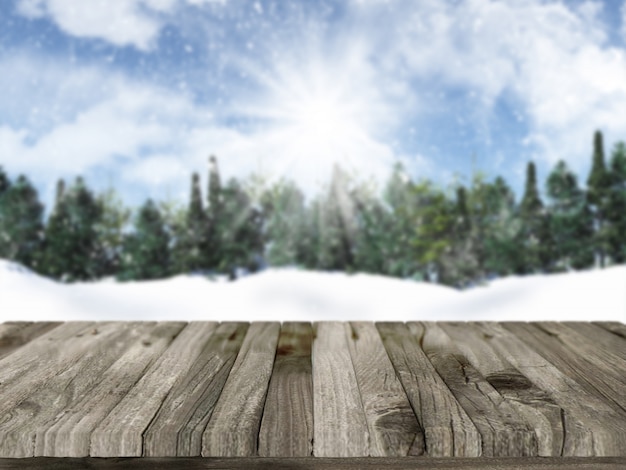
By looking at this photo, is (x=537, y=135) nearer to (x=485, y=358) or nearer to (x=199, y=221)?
(x=199, y=221)

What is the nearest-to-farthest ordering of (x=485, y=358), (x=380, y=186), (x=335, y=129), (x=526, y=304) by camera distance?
(x=485, y=358) → (x=526, y=304) → (x=335, y=129) → (x=380, y=186)

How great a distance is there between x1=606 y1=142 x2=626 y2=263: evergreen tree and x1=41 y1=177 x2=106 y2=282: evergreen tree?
19.5 feet

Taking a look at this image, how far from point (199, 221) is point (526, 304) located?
13.9ft

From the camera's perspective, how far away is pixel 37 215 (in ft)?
27.7

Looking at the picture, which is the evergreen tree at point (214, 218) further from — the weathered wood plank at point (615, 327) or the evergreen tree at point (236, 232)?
the weathered wood plank at point (615, 327)

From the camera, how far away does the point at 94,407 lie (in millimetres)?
1298

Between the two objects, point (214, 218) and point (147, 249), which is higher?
point (214, 218)

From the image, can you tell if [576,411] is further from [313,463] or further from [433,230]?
[433,230]

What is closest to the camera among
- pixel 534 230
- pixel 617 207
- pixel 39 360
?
pixel 39 360

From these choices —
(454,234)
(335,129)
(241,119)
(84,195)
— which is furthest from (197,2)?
(454,234)

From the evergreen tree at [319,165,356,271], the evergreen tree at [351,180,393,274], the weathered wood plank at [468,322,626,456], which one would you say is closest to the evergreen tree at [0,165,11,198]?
the evergreen tree at [319,165,356,271]

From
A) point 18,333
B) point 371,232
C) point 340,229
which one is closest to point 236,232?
point 340,229

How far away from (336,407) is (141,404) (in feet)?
1.20

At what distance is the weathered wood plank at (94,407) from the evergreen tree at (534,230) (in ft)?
22.6
